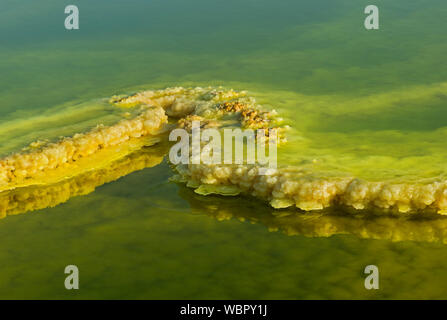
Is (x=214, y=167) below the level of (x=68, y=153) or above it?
below

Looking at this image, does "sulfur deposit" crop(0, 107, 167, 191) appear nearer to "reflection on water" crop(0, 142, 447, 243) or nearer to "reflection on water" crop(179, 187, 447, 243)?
"reflection on water" crop(0, 142, 447, 243)

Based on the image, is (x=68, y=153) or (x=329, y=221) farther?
(x=68, y=153)

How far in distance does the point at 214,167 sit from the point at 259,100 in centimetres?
220

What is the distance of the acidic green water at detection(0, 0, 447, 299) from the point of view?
452cm

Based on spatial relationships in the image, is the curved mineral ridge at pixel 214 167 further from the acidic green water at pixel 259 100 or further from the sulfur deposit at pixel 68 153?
the acidic green water at pixel 259 100

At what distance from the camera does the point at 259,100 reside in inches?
308

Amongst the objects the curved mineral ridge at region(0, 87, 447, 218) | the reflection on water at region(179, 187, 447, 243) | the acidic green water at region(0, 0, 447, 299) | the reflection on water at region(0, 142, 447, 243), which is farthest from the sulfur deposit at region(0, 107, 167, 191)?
the reflection on water at region(179, 187, 447, 243)

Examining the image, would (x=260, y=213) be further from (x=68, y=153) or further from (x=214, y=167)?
(x=68, y=153)

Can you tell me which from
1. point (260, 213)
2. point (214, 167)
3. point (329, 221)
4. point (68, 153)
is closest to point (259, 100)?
point (214, 167)

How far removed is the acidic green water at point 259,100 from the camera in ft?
14.8

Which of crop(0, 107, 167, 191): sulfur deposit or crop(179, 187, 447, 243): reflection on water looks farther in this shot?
crop(0, 107, 167, 191): sulfur deposit

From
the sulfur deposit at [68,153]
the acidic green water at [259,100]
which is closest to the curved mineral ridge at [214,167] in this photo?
the sulfur deposit at [68,153]

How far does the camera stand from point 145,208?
5.72 m

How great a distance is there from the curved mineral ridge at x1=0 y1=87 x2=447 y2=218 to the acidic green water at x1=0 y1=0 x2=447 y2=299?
141 millimetres
